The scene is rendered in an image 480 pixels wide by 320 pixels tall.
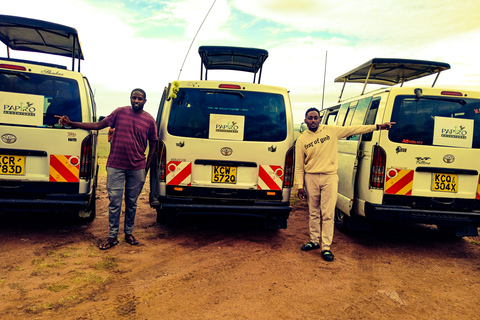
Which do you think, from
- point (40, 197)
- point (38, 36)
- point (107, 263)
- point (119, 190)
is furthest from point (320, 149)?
point (38, 36)

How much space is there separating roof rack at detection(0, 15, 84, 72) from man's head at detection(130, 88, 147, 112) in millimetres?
1460

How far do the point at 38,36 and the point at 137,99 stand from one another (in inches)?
126

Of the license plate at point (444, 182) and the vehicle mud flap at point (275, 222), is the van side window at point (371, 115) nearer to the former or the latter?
the license plate at point (444, 182)

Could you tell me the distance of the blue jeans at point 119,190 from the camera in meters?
4.39

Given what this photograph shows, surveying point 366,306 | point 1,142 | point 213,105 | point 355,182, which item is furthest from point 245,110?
point 1,142

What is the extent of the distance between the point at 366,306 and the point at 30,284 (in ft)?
10.2

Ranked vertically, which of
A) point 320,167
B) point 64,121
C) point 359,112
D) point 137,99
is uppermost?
point 359,112

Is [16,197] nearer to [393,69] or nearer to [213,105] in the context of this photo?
[213,105]

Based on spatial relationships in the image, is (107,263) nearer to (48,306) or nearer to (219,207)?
(48,306)

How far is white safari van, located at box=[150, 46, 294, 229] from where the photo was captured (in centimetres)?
451

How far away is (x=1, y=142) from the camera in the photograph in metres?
4.12

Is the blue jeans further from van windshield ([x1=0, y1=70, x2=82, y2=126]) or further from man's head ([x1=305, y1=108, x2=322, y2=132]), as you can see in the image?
man's head ([x1=305, y1=108, x2=322, y2=132])

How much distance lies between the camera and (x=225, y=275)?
368 cm

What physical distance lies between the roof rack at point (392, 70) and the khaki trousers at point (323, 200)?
2232 millimetres
